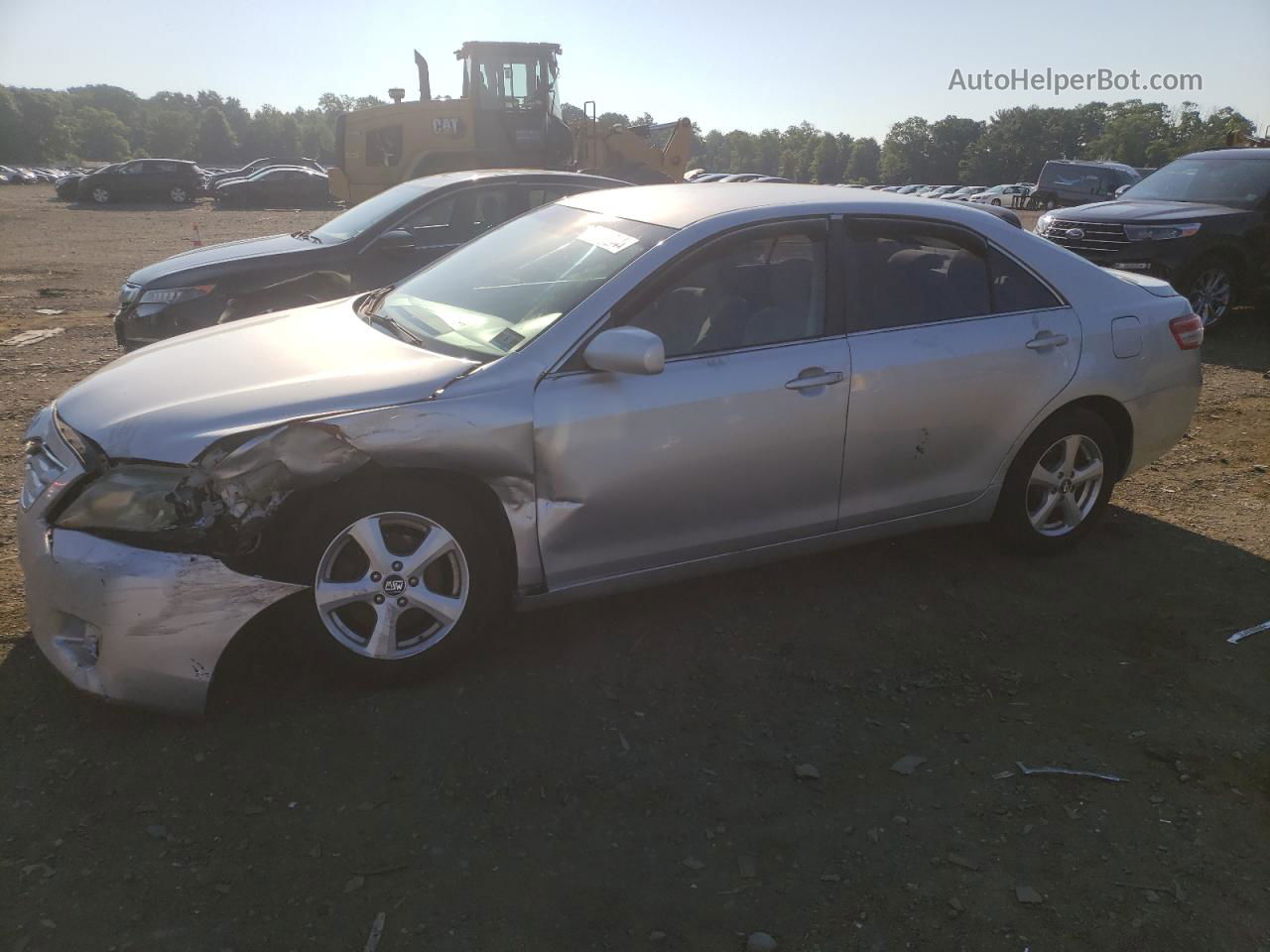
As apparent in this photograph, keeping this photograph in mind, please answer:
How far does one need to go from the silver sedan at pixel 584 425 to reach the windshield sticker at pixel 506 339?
0.02m

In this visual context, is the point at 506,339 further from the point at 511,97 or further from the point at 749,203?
the point at 511,97

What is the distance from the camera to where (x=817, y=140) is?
143 metres

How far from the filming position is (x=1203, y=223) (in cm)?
1015

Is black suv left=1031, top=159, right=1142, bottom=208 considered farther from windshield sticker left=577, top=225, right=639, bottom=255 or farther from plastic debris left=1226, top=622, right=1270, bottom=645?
windshield sticker left=577, top=225, right=639, bottom=255

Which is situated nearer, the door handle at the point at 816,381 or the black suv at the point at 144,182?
the door handle at the point at 816,381

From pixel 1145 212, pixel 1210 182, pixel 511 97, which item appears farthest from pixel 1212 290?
pixel 511 97

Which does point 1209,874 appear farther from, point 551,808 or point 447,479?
point 447,479

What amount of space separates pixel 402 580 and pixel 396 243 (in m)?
4.49

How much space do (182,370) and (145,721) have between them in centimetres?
120

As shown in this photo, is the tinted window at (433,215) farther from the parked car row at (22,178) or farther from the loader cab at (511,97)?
the parked car row at (22,178)

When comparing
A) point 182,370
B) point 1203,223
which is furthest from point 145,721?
point 1203,223

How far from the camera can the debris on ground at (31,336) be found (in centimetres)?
939

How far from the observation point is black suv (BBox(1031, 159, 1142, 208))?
1208 inches

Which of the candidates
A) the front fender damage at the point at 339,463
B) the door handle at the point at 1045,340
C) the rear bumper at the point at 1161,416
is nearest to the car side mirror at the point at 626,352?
the front fender damage at the point at 339,463
